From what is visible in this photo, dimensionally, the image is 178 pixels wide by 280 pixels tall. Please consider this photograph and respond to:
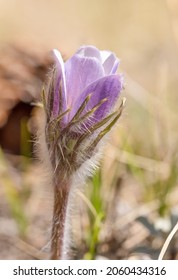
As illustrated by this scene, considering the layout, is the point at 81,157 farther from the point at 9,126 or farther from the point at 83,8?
the point at 83,8

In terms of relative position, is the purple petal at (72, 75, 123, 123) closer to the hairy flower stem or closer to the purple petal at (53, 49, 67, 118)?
the purple petal at (53, 49, 67, 118)

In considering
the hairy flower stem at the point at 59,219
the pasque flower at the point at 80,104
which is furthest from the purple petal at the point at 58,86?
the hairy flower stem at the point at 59,219

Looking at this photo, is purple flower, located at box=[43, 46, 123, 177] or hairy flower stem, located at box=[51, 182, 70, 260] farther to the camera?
hairy flower stem, located at box=[51, 182, 70, 260]

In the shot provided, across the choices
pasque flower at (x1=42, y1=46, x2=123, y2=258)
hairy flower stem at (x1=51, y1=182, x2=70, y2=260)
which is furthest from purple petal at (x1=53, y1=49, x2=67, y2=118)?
hairy flower stem at (x1=51, y1=182, x2=70, y2=260)

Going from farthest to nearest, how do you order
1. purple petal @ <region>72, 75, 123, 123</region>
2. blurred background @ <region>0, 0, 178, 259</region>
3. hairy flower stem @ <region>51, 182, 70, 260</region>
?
blurred background @ <region>0, 0, 178, 259</region>, hairy flower stem @ <region>51, 182, 70, 260</region>, purple petal @ <region>72, 75, 123, 123</region>

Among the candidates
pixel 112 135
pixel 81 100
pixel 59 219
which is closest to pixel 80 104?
pixel 81 100

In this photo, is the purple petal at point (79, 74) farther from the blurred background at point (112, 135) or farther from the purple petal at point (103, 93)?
the blurred background at point (112, 135)
